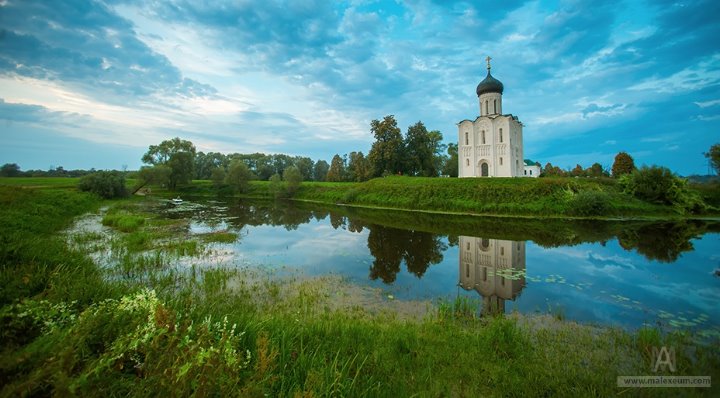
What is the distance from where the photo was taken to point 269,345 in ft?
15.8

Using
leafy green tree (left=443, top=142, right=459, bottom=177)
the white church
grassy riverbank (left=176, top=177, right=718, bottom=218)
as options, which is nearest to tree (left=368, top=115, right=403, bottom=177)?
grassy riverbank (left=176, top=177, right=718, bottom=218)

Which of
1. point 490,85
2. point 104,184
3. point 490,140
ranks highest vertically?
point 490,85

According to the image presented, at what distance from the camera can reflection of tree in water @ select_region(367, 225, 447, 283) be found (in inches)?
513

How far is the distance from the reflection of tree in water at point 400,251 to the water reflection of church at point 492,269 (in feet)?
5.12

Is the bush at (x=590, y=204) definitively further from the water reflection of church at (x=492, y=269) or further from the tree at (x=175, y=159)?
the tree at (x=175, y=159)

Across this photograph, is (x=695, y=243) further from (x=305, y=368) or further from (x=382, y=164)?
(x=382, y=164)

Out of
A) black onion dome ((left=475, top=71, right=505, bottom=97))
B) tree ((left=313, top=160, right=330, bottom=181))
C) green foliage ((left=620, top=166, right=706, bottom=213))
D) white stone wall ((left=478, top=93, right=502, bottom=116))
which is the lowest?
green foliage ((left=620, top=166, right=706, bottom=213))

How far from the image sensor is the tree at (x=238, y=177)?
213 feet

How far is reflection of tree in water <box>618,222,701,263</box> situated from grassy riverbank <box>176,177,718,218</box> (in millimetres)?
4091

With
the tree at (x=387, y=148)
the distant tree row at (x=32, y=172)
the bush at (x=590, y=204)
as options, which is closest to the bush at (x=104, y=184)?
the distant tree row at (x=32, y=172)

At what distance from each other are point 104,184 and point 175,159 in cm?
2546

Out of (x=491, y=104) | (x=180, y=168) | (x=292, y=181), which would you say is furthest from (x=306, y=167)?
(x=491, y=104)

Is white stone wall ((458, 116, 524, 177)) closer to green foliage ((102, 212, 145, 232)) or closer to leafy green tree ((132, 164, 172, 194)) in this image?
green foliage ((102, 212, 145, 232))

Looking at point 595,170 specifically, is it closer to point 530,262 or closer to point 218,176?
point 530,262
